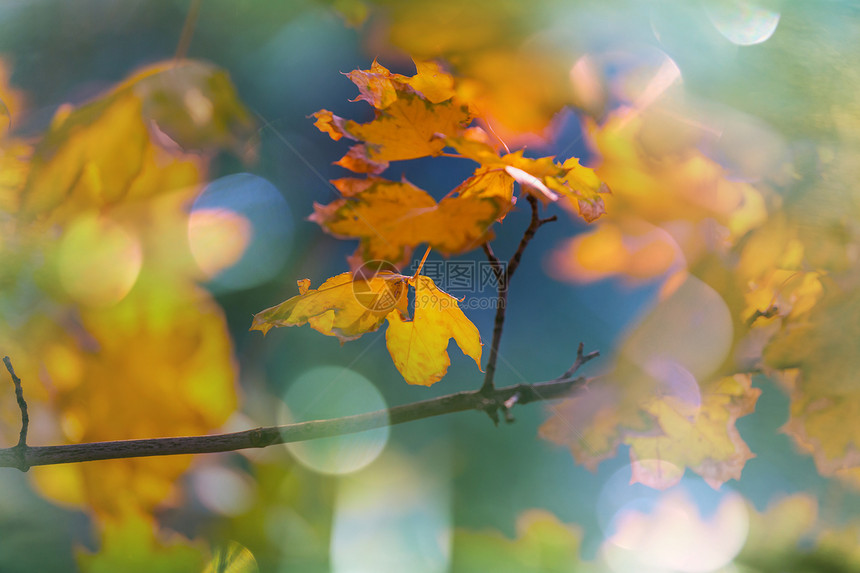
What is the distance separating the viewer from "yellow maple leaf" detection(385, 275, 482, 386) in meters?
0.27

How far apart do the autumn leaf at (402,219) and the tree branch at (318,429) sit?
115 mm

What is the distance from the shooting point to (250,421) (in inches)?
13.6

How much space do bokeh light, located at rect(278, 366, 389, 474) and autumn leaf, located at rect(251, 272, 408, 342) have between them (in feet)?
0.22

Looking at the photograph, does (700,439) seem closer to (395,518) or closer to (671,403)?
(671,403)

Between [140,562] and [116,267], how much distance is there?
9.2 inches

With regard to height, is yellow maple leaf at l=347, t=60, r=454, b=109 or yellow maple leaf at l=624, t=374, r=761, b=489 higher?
yellow maple leaf at l=347, t=60, r=454, b=109

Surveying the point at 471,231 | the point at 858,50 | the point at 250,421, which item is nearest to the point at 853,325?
the point at 858,50

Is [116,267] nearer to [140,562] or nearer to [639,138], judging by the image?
[140,562]

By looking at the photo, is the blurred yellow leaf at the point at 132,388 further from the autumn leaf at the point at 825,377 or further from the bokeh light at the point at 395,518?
the autumn leaf at the point at 825,377

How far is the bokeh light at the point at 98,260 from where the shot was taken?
0.36 meters

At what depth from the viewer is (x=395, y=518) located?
0.34 metres

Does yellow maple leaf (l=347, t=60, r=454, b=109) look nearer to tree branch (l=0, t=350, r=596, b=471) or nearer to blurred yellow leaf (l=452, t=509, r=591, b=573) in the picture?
tree branch (l=0, t=350, r=596, b=471)

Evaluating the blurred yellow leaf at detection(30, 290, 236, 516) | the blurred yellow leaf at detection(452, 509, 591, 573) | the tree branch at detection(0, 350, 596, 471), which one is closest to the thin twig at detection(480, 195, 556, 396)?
the tree branch at detection(0, 350, 596, 471)

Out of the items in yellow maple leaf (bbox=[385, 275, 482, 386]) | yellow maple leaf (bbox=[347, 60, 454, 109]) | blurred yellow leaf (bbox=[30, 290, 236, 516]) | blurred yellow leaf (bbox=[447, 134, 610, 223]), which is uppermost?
yellow maple leaf (bbox=[347, 60, 454, 109])
